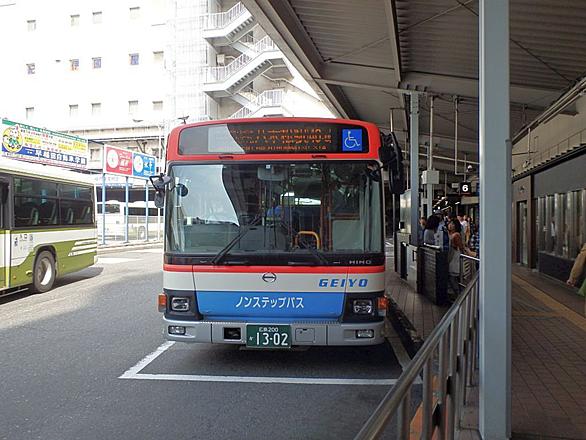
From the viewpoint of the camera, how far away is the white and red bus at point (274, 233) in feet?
19.2

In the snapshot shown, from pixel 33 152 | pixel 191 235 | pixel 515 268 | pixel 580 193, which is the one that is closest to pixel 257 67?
pixel 33 152

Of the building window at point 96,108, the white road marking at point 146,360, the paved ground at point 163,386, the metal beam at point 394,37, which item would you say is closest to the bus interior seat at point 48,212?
the paved ground at point 163,386

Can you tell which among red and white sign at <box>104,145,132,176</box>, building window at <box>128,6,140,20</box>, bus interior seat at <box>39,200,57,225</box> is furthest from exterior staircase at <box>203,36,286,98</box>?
bus interior seat at <box>39,200,57,225</box>

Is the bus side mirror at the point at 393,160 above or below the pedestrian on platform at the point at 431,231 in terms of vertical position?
above

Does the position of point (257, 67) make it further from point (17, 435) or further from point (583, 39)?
point (17, 435)

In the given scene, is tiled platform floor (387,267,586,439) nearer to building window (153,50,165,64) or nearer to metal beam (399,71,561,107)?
metal beam (399,71,561,107)

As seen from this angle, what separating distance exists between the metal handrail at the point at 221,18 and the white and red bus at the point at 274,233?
3903cm

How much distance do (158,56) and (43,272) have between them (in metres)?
41.1

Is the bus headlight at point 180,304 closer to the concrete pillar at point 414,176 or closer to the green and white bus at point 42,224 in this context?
the green and white bus at point 42,224

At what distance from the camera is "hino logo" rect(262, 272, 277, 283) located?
5.89 m

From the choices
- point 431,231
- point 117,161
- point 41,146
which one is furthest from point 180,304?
point 117,161

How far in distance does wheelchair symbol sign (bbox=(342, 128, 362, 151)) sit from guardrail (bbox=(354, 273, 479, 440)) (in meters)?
2.03

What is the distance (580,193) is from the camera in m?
11.5

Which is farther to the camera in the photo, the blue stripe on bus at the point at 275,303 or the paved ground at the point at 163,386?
the blue stripe on bus at the point at 275,303
